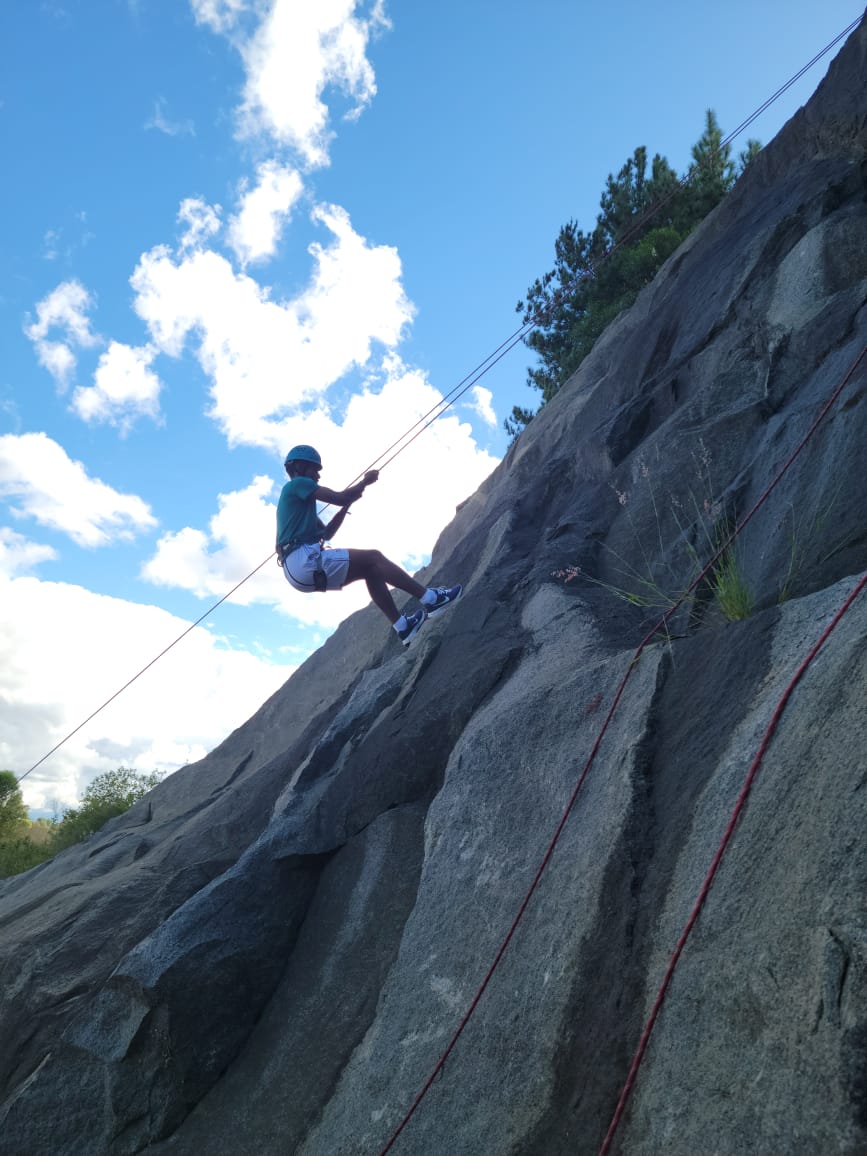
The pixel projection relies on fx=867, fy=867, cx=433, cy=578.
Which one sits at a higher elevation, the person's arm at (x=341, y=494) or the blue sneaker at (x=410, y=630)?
the person's arm at (x=341, y=494)

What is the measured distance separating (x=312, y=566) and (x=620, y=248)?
1667 cm

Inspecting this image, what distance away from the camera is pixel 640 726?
506 cm

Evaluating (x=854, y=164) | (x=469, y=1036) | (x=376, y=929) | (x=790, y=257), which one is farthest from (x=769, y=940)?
(x=854, y=164)

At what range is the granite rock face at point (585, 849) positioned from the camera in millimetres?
3453

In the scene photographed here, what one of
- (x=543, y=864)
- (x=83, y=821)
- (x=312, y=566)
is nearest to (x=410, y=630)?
(x=312, y=566)

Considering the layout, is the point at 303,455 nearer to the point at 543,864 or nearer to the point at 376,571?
the point at 376,571

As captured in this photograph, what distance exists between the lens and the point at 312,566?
988 centimetres

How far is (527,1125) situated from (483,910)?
4.40 feet

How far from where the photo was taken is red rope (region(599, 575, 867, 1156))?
136 inches

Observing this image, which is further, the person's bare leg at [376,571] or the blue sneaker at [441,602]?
the person's bare leg at [376,571]

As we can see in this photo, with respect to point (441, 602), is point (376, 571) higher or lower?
higher

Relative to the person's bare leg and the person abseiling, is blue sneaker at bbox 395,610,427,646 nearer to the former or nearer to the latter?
the person abseiling

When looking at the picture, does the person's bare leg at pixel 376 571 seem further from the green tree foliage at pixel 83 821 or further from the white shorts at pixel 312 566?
the green tree foliage at pixel 83 821

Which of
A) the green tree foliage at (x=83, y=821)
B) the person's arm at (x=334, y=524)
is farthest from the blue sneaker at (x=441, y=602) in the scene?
the green tree foliage at (x=83, y=821)
